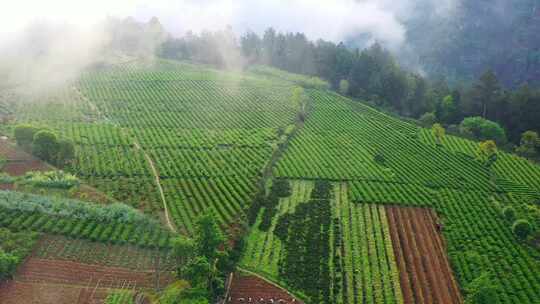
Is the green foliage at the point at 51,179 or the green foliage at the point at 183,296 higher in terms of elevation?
the green foliage at the point at 51,179

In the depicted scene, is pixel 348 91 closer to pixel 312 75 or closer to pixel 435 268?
pixel 312 75

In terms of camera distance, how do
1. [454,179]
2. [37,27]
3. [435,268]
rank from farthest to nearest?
[37,27] < [454,179] < [435,268]

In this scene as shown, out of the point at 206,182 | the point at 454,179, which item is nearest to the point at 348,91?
the point at 454,179

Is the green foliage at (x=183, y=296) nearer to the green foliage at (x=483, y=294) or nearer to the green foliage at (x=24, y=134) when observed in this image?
the green foliage at (x=483, y=294)

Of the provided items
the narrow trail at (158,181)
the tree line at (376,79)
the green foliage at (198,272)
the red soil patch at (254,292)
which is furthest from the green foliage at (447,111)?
the green foliage at (198,272)

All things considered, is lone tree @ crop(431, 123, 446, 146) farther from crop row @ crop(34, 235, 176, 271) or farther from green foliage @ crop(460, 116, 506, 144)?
crop row @ crop(34, 235, 176, 271)

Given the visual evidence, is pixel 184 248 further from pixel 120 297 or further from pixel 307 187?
pixel 307 187

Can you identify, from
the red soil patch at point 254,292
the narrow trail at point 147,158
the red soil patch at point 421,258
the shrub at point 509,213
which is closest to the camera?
the red soil patch at point 254,292

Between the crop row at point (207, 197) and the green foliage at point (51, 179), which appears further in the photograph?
the green foliage at point (51, 179)
